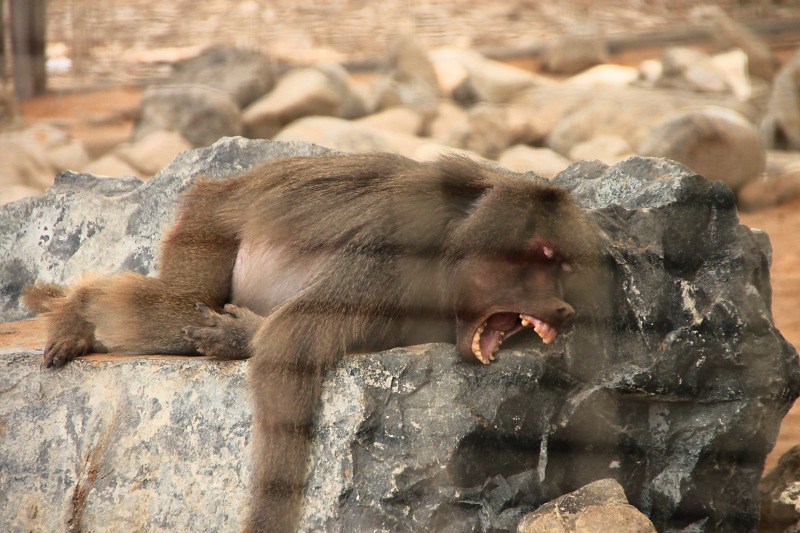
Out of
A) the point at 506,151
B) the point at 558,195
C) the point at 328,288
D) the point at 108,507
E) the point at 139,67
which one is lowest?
the point at 506,151

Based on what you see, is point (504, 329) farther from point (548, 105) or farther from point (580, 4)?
point (548, 105)

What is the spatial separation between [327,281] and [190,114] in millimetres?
3651

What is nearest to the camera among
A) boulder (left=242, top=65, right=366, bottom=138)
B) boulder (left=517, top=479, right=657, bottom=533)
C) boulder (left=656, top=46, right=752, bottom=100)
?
boulder (left=517, top=479, right=657, bottom=533)

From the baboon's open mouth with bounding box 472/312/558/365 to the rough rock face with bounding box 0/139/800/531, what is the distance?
4 centimetres

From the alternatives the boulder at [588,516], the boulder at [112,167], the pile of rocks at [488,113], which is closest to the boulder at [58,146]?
the pile of rocks at [488,113]

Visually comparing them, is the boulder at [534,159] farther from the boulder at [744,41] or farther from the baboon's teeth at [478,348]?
the baboon's teeth at [478,348]

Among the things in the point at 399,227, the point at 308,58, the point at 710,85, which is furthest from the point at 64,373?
the point at 710,85

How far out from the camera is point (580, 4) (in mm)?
4734

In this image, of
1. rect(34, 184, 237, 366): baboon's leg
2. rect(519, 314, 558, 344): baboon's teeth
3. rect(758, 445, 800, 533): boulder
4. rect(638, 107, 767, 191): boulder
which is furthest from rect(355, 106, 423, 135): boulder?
rect(519, 314, 558, 344): baboon's teeth

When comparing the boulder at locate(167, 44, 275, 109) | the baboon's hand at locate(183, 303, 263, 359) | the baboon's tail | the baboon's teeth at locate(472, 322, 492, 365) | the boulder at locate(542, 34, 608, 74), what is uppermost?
the baboon's teeth at locate(472, 322, 492, 365)

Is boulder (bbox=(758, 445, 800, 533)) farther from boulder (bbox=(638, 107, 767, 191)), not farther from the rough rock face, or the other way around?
boulder (bbox=(638, 107, 767, 191))

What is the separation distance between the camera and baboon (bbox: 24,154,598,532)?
6.66ft

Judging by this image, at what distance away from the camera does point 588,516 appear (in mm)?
1957

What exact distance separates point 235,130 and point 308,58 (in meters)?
1.35
